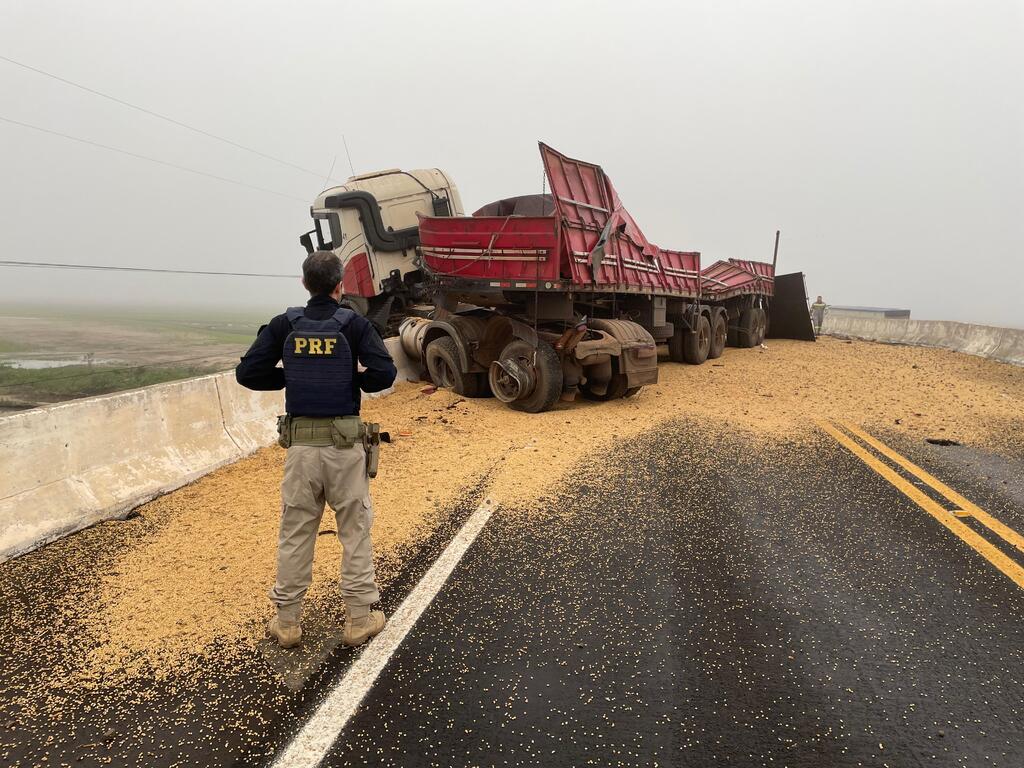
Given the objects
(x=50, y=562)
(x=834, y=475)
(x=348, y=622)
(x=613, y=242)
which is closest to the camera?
(x=348, y=622)

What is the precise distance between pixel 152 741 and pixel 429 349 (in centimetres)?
735

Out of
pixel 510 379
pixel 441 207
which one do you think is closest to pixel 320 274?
pixel 510 379

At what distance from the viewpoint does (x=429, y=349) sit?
30.5 ft

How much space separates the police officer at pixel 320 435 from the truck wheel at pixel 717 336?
12.7 m

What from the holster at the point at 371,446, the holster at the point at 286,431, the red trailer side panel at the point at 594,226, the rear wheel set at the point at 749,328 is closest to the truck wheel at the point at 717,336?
the rear wheel set at the point at 749,328

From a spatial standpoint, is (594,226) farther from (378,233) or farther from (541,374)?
(378,233)

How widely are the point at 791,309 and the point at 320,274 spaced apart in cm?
1942

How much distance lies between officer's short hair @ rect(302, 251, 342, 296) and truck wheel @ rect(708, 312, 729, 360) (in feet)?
41.6

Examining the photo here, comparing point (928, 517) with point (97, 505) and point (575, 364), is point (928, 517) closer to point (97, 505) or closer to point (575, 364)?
point (575, 364)

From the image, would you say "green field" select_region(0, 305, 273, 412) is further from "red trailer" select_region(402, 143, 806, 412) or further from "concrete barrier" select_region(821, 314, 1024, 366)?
"concrete barrier" select_region(821, 314, 1024, 366)

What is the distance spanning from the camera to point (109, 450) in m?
4.38

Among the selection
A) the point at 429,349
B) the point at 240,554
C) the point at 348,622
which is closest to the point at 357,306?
the point at 429,349

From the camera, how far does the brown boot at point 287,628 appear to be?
8.98 feet

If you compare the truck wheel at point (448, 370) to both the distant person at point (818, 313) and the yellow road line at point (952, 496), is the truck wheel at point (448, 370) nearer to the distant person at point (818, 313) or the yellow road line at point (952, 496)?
the yellow road line at point (952, 496)
